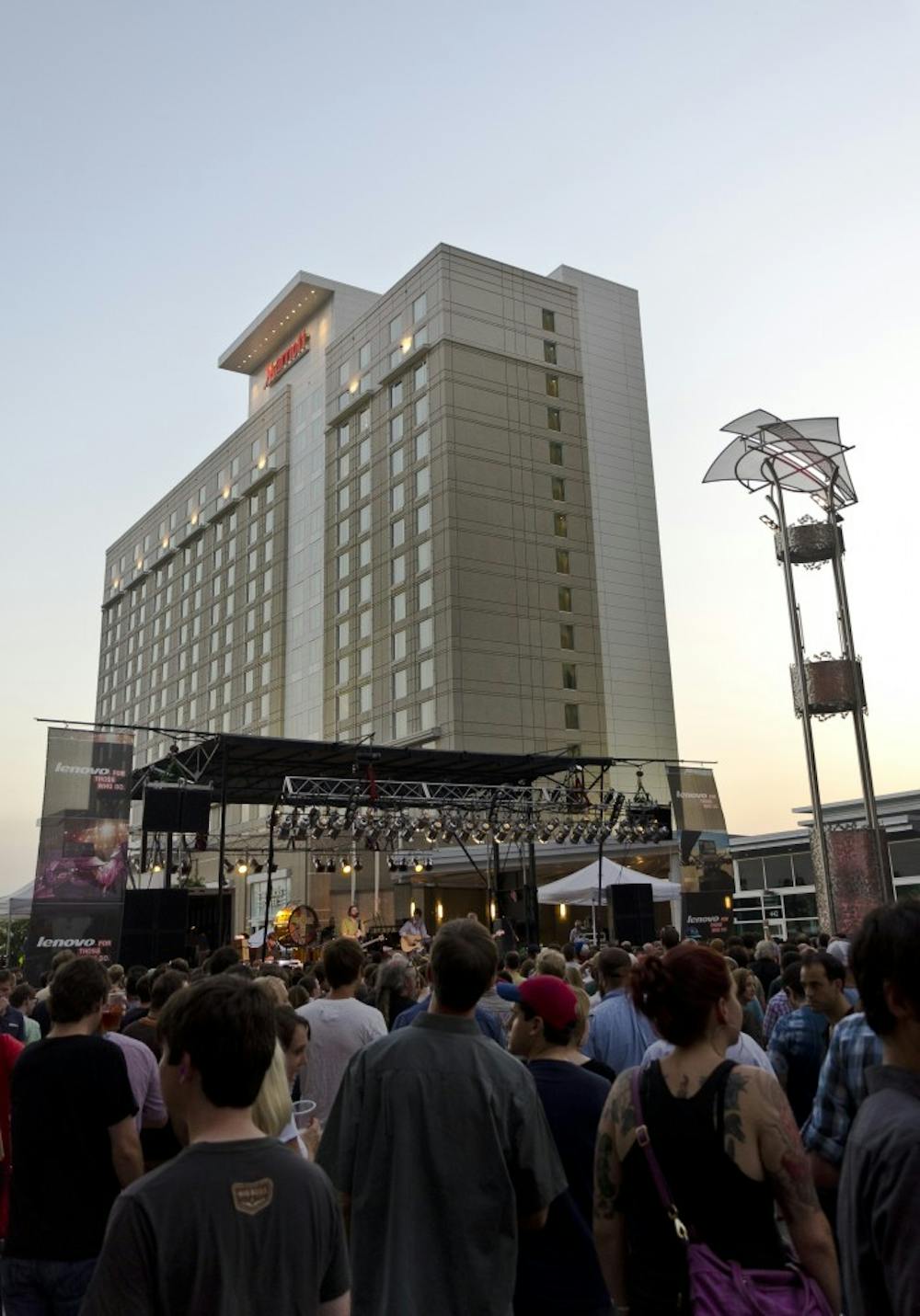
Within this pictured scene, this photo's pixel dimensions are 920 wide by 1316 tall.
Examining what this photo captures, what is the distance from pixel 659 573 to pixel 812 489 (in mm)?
30258

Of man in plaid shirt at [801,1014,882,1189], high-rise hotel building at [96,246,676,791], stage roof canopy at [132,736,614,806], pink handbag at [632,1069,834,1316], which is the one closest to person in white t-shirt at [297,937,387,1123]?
man in plaid shirt at [801,1014,882,1189]

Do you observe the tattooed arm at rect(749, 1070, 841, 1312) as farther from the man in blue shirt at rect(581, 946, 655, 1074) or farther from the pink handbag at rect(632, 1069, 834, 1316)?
the man in blue shirt at rect(581, 946, 655, 1074)

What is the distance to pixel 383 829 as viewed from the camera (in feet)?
93.5

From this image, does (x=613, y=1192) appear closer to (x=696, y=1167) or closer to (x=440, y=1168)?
(x=696, y=1167)

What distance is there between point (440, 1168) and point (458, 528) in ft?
151

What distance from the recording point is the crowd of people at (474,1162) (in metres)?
2.07

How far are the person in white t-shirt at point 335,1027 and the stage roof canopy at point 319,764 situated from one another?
56.2 feet

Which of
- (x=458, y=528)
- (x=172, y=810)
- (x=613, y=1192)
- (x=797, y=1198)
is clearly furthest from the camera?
(x=458, y=528)

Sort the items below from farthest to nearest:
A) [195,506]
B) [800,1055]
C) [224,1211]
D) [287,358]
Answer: [195,506] → [287,358] → [800,1055] → [224,1211]

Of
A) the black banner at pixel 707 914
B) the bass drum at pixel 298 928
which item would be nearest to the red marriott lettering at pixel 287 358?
the bass drum at pixel 298 928

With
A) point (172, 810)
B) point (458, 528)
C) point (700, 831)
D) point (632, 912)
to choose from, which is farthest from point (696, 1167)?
point (458, 528)

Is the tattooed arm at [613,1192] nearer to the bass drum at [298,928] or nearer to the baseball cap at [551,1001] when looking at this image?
the baseball cap at [551,1001]

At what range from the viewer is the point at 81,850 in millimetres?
19672

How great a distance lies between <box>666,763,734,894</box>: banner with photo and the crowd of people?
72.3 feet
